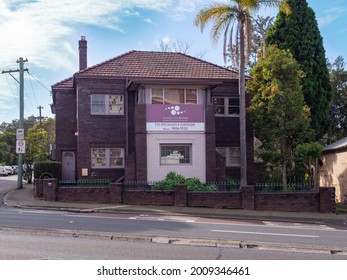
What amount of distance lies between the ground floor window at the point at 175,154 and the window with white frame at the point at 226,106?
15.6 feet

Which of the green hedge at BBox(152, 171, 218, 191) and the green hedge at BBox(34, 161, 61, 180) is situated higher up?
the green hedge at BBox(34, 161, 61, 180)

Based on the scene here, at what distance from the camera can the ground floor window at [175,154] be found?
23.5 meters

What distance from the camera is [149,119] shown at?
23.4 metres

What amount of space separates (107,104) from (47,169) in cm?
505

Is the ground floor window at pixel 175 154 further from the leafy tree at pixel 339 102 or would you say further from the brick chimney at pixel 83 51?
the leafy tree at pixel 339 102

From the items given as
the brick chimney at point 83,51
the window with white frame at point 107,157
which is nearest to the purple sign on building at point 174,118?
the window with white frame at point 107,157

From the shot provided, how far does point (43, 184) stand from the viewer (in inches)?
868

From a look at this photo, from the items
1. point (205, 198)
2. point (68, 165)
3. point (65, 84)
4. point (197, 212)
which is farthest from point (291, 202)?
point (65, 84)

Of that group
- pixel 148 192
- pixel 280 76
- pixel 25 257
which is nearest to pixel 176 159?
pixel 148 192

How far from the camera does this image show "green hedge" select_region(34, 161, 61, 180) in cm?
2530

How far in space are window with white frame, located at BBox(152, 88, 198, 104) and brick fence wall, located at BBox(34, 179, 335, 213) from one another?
531 cm

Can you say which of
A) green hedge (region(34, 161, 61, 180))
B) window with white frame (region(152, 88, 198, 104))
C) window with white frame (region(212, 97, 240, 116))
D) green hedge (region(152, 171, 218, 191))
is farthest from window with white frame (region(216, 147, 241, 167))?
green hedge (region(34, 161, 61, 180))

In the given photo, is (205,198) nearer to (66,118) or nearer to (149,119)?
(149,119)

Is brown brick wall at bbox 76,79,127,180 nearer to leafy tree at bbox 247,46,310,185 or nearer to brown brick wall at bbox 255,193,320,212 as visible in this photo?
leafy tree at bbox 247,46,310,185
